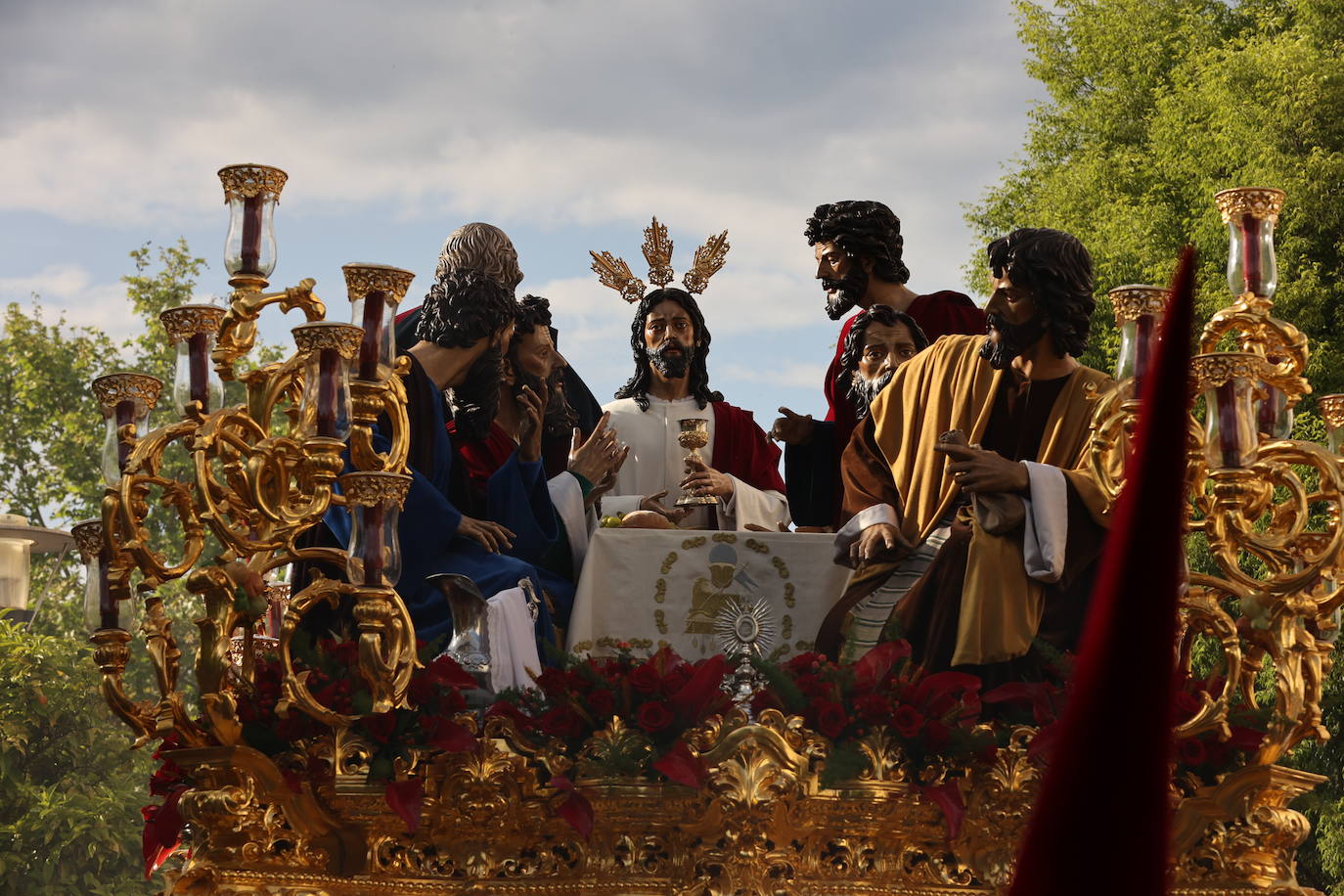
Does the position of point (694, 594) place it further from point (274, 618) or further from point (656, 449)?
point (274, 618)

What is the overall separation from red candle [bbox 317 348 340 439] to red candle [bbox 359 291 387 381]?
0.29 meters

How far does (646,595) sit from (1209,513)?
8.87 ft

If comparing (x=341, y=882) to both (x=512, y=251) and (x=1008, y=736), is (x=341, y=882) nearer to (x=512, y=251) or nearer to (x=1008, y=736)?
(x=1008, y=736)

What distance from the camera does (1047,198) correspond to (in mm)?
19578

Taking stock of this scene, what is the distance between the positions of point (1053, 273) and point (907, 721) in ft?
7.52

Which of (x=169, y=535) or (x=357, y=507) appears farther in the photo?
(x=169, y=535)

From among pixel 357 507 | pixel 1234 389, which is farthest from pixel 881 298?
pixel 357 507

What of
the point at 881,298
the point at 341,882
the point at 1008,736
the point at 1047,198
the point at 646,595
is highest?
the point at 1047,198

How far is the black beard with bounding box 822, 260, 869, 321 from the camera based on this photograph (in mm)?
9250

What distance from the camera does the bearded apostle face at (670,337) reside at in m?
9.61

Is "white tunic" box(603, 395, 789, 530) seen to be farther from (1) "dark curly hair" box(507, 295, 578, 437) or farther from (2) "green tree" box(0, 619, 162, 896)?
(2) "green tree" box(0, 619, 162, 896)

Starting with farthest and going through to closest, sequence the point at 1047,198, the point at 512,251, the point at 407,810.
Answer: the point at 1047,198 < the point at 512,251 < the point at 407,810

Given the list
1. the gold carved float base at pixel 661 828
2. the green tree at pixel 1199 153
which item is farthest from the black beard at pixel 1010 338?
the green tree at pixel 1199 153

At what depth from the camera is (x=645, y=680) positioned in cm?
621
